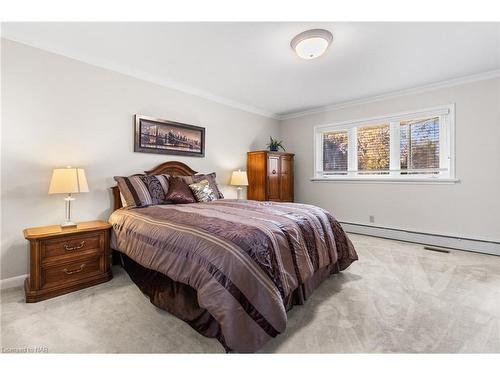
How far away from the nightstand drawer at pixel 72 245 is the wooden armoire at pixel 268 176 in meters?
2.67

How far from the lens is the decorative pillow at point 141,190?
2.71 m

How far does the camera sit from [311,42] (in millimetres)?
2230

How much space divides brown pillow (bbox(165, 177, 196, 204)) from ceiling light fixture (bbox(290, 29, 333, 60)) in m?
1.99

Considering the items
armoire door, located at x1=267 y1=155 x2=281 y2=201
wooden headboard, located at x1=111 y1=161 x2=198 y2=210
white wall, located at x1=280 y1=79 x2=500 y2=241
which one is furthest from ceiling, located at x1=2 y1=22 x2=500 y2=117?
armoire door, located at x1=267 y1=155 x2=281 y2=201

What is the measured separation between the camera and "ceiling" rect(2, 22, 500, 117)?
2.20m

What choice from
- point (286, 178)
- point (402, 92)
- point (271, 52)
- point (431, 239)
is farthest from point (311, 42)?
point (431, 239)

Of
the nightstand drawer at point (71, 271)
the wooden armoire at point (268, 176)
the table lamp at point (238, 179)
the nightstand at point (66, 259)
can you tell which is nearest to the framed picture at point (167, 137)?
the table lamp at point (238, 179)

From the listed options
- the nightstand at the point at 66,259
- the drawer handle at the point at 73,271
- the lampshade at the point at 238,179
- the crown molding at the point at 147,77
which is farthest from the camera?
the lampshade at the point at 238,179

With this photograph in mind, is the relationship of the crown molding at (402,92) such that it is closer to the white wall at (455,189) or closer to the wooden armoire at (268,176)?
the white wall at (455,189)

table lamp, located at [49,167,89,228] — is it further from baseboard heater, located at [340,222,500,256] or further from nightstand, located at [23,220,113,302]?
baseboard heater, located at [340,222,500,256]
